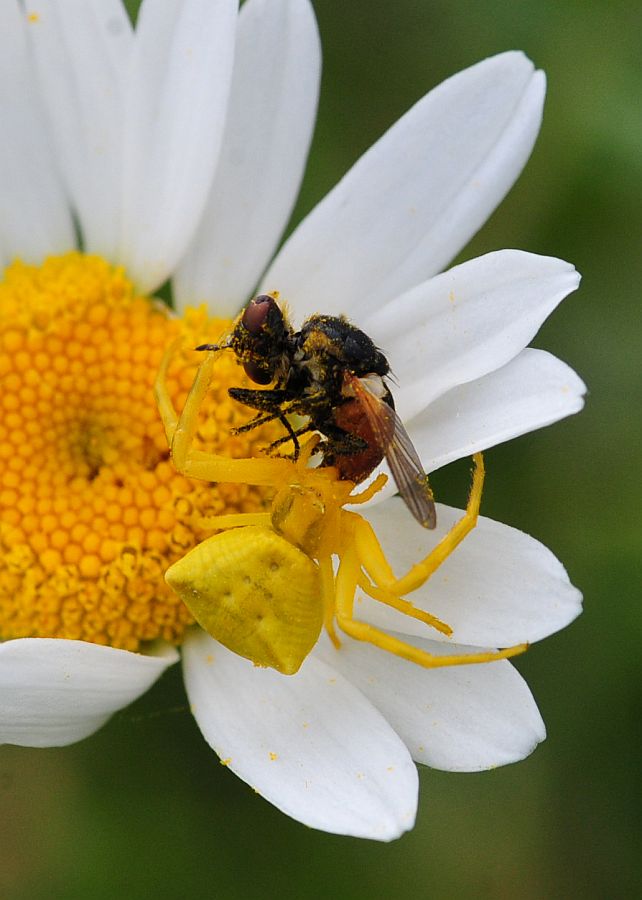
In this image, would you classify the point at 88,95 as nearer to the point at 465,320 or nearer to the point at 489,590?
the point at 465,320

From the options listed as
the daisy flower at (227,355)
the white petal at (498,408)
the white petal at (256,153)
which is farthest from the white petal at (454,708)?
the white petal at (256,153)

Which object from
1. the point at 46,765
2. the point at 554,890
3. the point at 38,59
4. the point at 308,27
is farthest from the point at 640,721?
the point at 38,59

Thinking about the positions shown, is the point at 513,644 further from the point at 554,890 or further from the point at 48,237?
the point at 48,237

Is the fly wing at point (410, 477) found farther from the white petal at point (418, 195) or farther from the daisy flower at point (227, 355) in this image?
the white petal at point (418, 195)

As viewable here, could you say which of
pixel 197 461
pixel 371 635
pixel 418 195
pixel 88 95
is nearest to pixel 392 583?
pixel 371 635

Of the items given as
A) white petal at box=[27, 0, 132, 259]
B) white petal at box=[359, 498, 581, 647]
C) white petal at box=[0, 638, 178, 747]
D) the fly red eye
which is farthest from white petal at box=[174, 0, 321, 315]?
white petal at box=[0, 638, 178, 747]
